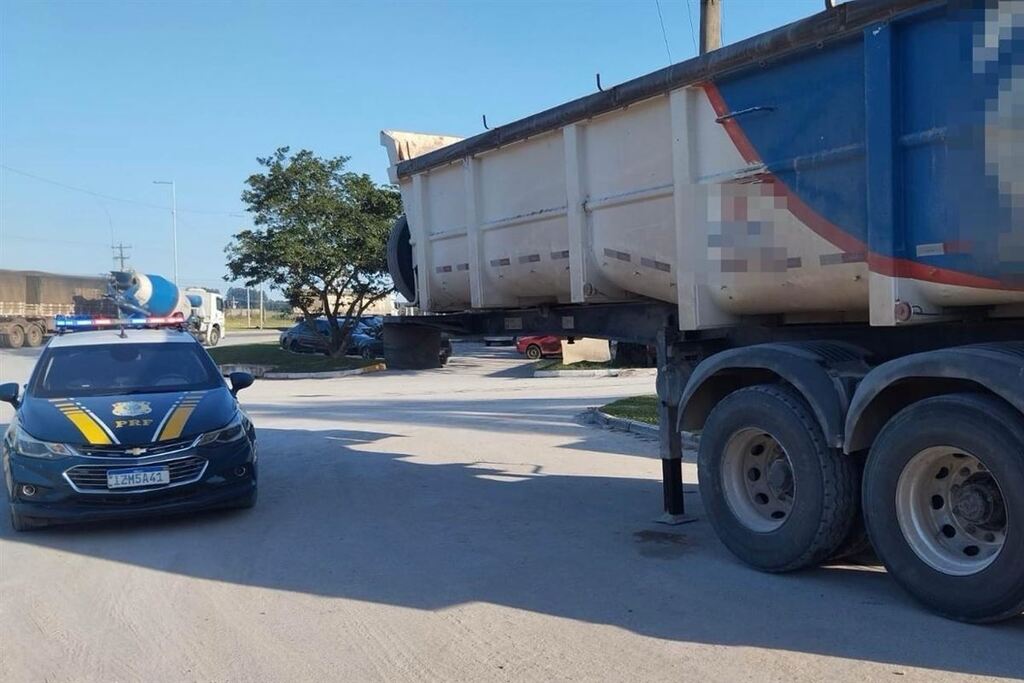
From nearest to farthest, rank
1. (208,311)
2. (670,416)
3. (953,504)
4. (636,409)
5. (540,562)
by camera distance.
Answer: (953,504) → (540,562) → (670,416) → (636,409) → (208,311)

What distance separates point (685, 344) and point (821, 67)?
2.31 meters

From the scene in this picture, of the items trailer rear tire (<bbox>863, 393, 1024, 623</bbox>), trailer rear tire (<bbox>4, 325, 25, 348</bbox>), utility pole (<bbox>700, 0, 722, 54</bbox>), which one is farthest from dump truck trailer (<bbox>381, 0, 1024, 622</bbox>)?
trailer rear tire (<bbox>4, 325, 25, 348</bbox>)

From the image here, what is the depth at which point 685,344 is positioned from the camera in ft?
22.6

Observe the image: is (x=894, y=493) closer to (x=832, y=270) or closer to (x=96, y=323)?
(x=832, y=270)

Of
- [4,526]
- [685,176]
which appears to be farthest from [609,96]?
[4,526]

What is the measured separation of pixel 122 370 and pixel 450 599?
4.67 meters

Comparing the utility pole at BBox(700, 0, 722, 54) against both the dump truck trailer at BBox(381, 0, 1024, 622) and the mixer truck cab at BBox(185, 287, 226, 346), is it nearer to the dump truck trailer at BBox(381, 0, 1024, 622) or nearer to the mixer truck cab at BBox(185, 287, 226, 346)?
the dump truck trailer at BBox(381, 0, 1024, 622)

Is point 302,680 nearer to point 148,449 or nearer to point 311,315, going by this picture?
point 148,449

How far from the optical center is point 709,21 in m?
12.6

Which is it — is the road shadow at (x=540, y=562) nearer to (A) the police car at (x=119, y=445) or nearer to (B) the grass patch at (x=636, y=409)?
(A) the police car at (x=119, y=445)

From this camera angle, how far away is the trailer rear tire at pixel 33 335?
152ft

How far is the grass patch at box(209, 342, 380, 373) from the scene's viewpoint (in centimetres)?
3064

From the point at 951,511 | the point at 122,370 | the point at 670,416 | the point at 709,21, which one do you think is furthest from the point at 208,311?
the point at 951,511

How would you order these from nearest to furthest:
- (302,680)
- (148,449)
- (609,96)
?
(302,680)
(609,96)
(148,449)
